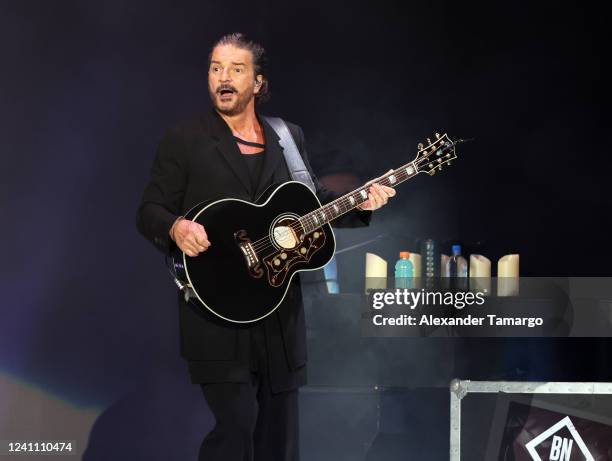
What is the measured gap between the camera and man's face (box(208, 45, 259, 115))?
12.0ft

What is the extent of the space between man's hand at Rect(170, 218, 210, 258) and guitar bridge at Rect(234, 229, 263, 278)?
13cm

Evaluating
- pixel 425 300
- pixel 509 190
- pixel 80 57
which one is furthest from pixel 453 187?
pixel 80 57

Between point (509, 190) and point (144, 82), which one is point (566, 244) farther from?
point (144, 82)

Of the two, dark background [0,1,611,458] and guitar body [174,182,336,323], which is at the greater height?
dark background [0,1,611,458]

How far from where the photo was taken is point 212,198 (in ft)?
11.6

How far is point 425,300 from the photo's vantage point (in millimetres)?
4820

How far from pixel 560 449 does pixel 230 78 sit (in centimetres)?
183

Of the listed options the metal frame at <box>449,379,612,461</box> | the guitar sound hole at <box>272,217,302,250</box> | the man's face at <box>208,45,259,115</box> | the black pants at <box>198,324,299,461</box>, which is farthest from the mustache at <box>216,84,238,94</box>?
the metal frame at <box>449,379,612,461</box>

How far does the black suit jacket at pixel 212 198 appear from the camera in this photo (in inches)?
138

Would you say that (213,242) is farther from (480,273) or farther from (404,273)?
(480,273)

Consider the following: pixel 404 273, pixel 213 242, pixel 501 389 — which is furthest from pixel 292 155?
pixel 404 273

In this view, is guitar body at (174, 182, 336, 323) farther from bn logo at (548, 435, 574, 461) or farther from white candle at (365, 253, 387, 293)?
white candle at (365, 253, 387, 293)

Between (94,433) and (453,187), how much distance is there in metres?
2.06

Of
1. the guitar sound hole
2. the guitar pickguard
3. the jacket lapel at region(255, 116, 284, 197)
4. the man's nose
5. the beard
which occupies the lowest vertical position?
the guitar pickguard
